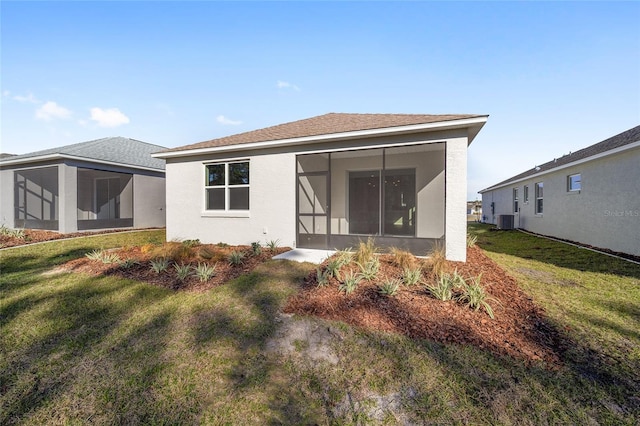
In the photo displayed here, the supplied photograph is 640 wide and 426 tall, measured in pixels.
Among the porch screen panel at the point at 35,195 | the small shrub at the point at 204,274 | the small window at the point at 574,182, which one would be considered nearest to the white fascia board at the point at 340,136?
the small shrub at the point at 204,274

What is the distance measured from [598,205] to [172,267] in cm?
1327

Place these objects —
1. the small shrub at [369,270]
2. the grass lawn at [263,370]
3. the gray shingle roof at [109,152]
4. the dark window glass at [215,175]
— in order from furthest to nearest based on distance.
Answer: the gray shingle roof at [109,152], the dark window glass at [215,175], the small shrub at [369,270], the grass lawn at [263,370]

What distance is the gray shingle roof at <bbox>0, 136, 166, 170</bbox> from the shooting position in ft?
40.1

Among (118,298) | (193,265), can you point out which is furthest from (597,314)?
(118,298)

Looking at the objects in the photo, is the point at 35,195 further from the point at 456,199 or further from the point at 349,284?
the point at 456,199

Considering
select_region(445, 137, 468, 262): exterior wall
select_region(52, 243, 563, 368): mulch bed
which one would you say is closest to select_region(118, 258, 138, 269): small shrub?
select_region(52, 243, 563, 368): mulch bed

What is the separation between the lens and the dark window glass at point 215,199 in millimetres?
9141

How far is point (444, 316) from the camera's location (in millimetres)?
3590

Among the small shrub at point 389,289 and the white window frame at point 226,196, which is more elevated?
the white window frame at point 226,196

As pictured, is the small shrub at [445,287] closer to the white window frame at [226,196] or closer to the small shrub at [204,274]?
the small shrub at [204,274]

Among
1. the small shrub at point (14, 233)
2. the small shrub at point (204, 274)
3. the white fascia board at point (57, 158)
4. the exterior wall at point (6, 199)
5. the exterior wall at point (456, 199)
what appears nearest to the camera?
the small shrub at point (204, 274)

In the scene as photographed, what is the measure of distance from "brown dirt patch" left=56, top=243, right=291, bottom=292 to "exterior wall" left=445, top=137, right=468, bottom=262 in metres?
4.30

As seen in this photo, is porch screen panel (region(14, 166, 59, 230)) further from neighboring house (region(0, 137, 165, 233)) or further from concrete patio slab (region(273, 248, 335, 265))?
concrete patio slab (region(273, 248, 335, 265))

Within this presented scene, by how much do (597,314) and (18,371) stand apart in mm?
7290
